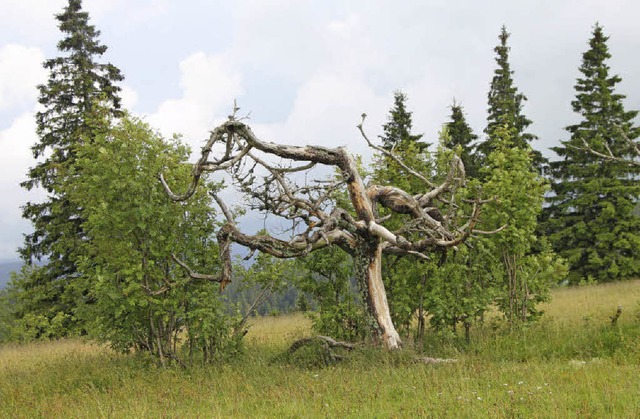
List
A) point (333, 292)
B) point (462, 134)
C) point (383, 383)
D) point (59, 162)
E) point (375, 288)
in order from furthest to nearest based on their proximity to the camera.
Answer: point (462, 134) < point (59, 162) < point (333, 292) < point (375, 288) < point (383, 383)

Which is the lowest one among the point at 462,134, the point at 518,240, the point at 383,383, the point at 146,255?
the point at 383,383

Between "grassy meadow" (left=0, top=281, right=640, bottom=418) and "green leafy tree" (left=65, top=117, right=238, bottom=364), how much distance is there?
81 centimetres

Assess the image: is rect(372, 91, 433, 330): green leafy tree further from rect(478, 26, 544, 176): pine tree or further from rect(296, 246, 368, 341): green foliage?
rect(478, 26, 544, 176): pine tree

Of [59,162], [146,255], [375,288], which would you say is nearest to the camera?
[146,255]

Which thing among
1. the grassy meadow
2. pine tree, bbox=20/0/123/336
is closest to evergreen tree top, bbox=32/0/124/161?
pine tree, bbox=20/0/123/336

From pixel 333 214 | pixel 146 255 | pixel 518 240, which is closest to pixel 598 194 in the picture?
pixel 518 240

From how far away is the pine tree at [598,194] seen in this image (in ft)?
86.0

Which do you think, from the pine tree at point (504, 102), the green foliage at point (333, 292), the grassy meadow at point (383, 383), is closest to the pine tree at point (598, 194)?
the pine tree at point (504, 102)

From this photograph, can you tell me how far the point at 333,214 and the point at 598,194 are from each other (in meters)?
23.2

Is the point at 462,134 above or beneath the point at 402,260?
above

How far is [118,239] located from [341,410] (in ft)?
19.9

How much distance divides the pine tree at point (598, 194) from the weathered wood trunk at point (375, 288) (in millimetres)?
20657

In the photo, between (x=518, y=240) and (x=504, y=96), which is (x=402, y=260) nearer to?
(x=518, y=240)

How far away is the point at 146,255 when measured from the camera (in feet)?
32.1
